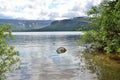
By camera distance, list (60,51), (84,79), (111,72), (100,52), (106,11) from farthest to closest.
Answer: (60,51) < (100,52) < (106,11) < (111,72) < (84,79)

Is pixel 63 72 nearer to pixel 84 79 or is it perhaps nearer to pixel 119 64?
pixel 84 79

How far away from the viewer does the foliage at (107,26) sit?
184 ft

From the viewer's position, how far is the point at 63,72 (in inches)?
1780

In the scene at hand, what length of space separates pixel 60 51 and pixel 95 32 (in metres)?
18.9

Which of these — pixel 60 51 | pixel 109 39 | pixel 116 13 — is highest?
pixel 116 13

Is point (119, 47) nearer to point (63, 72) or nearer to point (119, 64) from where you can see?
point (119, 64)

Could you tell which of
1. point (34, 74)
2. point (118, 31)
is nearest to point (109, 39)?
point (118, 31)

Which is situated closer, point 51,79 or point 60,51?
point 51,79

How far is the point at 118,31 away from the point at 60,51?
29.1m

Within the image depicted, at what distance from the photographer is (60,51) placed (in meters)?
84.2

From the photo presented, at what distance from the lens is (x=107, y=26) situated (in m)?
58.8

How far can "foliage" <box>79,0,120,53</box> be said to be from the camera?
56.0 m

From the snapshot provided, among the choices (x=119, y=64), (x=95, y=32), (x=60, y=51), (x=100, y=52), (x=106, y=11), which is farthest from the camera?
(x=60, y=51)

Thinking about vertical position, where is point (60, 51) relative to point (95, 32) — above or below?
below
